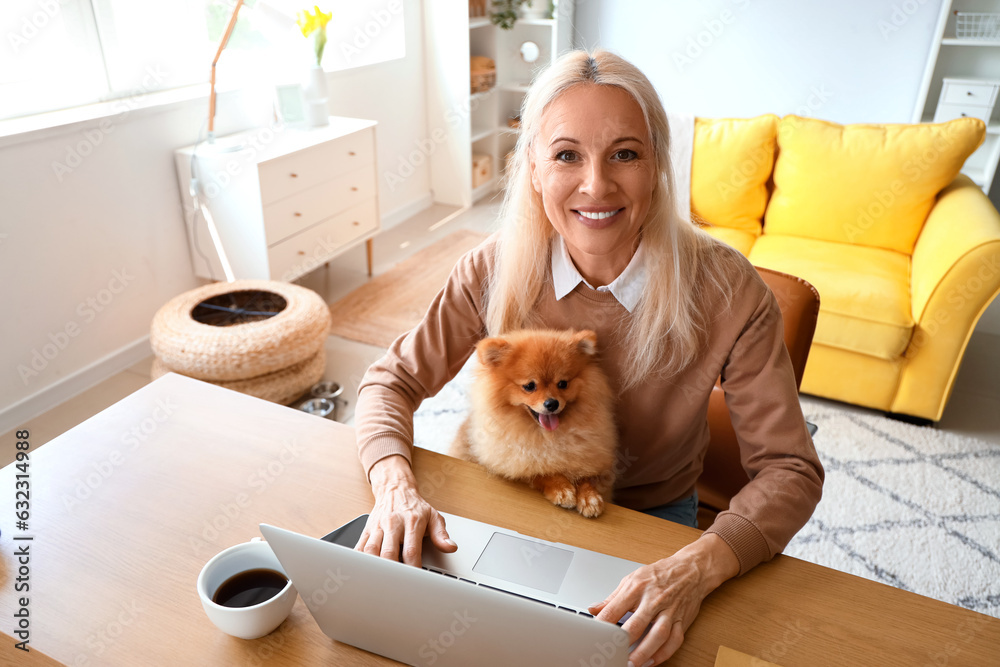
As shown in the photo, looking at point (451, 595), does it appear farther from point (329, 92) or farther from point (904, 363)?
point (329, 92)

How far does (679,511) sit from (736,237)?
1926 millimetres

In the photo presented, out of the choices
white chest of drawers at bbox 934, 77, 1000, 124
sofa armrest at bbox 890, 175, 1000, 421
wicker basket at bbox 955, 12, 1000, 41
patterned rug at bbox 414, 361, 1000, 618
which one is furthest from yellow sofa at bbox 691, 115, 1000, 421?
wicker basket at bbox 955, 12, 1000, 41

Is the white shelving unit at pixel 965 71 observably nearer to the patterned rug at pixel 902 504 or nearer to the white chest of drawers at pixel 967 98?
the white chest of drawers at pixel 967 98

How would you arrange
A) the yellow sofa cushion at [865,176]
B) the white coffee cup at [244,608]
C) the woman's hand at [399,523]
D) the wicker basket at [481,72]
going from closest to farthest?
the white coffee cup at [244,608] < the woman's hand at [399,523] < the yellow sofa cushion at [865,176] < the wicker basket at [481,72]

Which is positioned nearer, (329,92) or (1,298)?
(1,298)

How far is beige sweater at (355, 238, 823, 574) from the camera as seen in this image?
0.94 m

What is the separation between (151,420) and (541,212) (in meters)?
0.73

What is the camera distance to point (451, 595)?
0.60 m

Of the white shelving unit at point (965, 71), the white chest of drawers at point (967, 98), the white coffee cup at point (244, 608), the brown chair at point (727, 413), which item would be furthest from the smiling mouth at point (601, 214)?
the white shelving unit at point (965, 71)

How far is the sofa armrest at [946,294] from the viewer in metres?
2.15

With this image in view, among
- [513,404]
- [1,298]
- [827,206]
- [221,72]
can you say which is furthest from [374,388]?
[221,72]

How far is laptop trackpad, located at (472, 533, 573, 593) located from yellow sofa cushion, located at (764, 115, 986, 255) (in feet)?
8.07

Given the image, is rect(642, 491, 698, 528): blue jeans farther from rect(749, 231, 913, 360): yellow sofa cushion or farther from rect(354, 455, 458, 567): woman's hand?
rect(749, 231, 913, 360): yellow sofa cushion

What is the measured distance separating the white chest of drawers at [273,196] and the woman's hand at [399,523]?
2145mm
